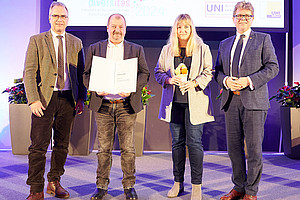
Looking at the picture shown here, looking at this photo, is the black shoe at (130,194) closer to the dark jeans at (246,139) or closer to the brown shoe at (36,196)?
the brown shoe at (36,196)

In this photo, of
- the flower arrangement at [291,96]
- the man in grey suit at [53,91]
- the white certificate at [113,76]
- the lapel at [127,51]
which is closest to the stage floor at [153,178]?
the man in grey suit at [53,91]

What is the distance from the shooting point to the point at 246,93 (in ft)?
8.11

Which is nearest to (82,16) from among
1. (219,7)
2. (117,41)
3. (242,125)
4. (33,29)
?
(33,29)

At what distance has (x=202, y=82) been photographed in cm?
256

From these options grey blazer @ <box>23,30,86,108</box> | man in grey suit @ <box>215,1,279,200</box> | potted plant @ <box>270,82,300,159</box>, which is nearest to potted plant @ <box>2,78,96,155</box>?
grey blazer @ <box>23,30,86,108</box>

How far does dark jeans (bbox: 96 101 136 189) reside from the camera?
2592 millimetres

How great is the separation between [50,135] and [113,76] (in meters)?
0.71

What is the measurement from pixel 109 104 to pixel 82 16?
2.73 meters

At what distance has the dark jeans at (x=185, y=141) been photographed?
2600 mm

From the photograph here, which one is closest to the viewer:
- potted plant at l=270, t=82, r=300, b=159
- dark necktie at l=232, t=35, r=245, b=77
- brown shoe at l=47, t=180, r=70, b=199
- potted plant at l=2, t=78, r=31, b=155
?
dark necktie at l=232, t=35, r=245, b=77

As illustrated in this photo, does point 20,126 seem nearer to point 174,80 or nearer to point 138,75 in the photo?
point 138,75

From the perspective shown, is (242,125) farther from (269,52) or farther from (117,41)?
(117,41)

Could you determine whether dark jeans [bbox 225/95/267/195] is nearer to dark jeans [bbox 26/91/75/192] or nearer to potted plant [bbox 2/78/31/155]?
dark jeans [bbox 26/91/75/192]

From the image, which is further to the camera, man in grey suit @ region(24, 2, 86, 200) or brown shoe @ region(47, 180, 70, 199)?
brown shoe @ region(47, 180, 70, 199)
